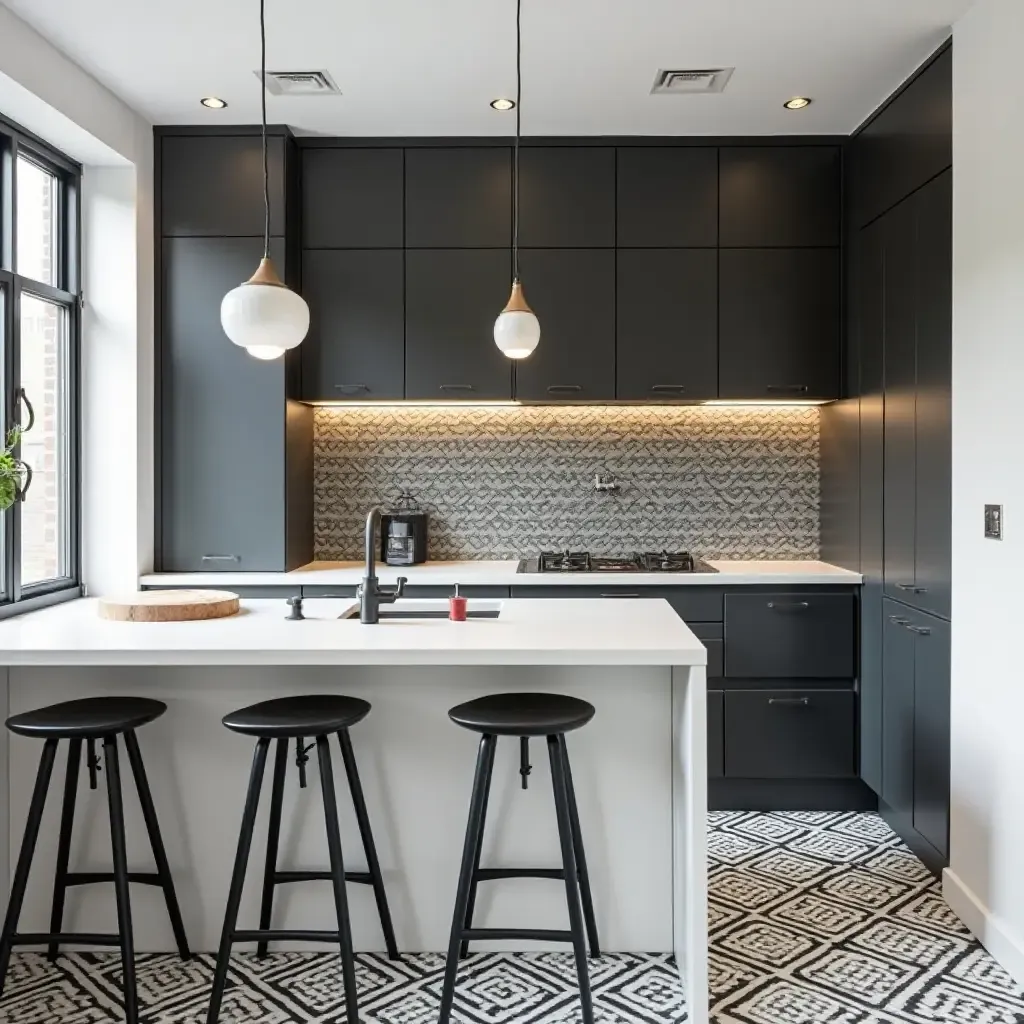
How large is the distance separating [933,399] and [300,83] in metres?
2.54

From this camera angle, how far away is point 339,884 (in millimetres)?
2334

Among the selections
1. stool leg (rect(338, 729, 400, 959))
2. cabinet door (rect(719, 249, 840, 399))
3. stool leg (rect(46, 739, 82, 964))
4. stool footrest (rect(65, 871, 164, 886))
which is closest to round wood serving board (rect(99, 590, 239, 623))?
stool leg (rect(46, 739, 82, 964))

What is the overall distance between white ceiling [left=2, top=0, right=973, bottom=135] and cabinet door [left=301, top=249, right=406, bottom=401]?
21.6 inches

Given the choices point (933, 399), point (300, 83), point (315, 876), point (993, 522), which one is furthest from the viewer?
point (300, 83)

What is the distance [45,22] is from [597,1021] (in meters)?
3.40

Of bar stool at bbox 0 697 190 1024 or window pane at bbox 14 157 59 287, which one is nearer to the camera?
bar stool at bbox 0 697 190 1024

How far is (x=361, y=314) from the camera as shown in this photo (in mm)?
4172

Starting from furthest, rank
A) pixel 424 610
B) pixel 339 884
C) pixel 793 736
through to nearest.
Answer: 1. pixel 793 736
2. pixel 424 610
3. pixel 339 884

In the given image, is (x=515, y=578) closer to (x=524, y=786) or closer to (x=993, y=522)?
(x=524, y=786)

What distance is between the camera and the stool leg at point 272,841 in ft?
8.34

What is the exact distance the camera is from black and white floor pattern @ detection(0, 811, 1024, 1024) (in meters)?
2.40

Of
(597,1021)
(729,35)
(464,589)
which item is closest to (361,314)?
(464,589)

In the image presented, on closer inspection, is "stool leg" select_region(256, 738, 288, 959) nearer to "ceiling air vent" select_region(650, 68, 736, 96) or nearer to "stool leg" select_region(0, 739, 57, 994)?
"stool leg" select_region(0, 739, 57, 994)

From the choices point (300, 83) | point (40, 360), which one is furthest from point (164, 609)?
A: point (300, 83)
